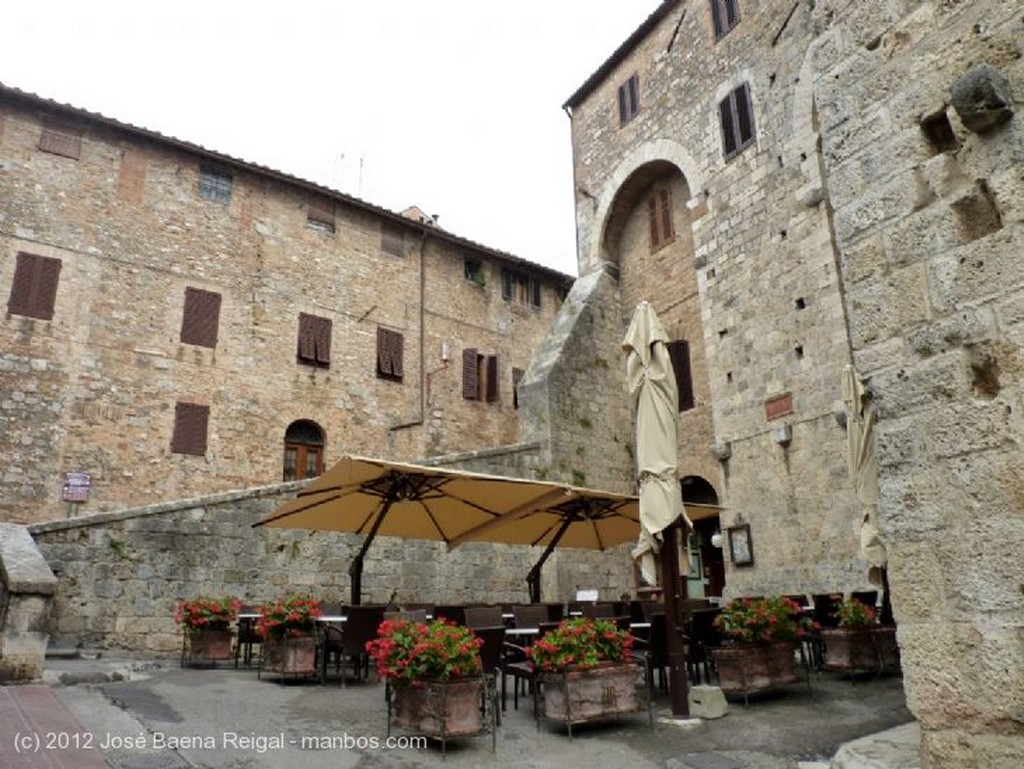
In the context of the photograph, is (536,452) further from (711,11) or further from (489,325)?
(711,11)

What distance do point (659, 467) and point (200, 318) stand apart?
12167 millimetres

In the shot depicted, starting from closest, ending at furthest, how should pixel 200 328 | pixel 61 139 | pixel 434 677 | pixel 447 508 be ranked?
pixel 434 677 < pixel 447 508 < pixel 61 139 < pixel 200 328

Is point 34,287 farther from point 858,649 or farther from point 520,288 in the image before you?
point 858,649

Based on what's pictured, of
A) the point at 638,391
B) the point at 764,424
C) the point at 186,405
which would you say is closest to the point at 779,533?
the point at 764,424

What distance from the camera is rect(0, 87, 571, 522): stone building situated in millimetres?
13531

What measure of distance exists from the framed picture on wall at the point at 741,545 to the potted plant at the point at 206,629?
26.4ft

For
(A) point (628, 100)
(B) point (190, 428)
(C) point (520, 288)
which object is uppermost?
(A) point (628, 100)

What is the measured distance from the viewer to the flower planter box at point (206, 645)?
8023 millimetres

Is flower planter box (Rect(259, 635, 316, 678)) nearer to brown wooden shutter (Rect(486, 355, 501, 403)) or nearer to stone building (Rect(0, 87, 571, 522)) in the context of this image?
stone building (Rect(0, 87, 571, 522))

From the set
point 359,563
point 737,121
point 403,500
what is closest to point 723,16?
point 737,121

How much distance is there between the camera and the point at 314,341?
16.7m

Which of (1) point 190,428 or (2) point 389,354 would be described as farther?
(2) point 389,354

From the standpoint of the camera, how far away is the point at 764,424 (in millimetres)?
12383

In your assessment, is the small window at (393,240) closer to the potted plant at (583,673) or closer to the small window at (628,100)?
the small window at (628,100)
